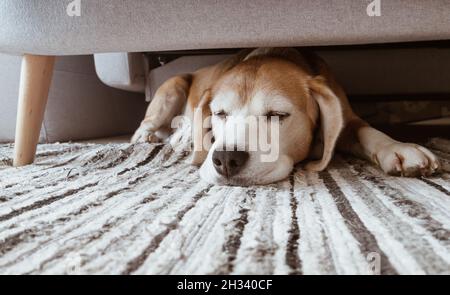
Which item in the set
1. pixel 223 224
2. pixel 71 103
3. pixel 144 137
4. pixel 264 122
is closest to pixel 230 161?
pixel 264 122

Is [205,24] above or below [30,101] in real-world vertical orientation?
above

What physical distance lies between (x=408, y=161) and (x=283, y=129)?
1.16 ft

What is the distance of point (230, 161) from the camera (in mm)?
1127

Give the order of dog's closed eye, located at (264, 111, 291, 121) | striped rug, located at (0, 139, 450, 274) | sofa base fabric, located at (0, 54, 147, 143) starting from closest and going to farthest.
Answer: striped rug, located at (0, 139, 450, 274)
dog's closed eye, located at (264, 111, 291, 121)
sofa base fabric, located at (0, 54, 147, 143)

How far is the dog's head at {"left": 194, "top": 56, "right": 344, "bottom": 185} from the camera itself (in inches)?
45.5

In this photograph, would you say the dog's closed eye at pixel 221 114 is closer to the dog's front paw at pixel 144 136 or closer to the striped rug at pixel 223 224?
the striped rug at pixel 223 224

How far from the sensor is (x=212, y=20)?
1.26 meters

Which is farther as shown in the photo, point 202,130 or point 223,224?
point 202,130

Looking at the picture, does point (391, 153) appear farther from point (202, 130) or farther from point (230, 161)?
point (202, 130)

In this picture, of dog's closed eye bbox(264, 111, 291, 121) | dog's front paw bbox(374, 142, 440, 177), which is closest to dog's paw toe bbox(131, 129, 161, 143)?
dog's closed eye bbox(264, 111, 291, 121)

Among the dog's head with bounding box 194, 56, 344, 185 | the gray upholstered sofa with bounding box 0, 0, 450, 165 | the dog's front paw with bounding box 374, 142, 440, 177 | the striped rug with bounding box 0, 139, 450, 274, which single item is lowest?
the striped rug with bounding box 0, 139, 450, 274

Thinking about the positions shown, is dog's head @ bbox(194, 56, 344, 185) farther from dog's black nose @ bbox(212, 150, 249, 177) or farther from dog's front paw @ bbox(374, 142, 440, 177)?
dog's front paw @ bbox(374, 142, 440, 177)

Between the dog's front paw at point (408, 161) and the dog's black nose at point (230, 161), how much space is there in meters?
0.41
